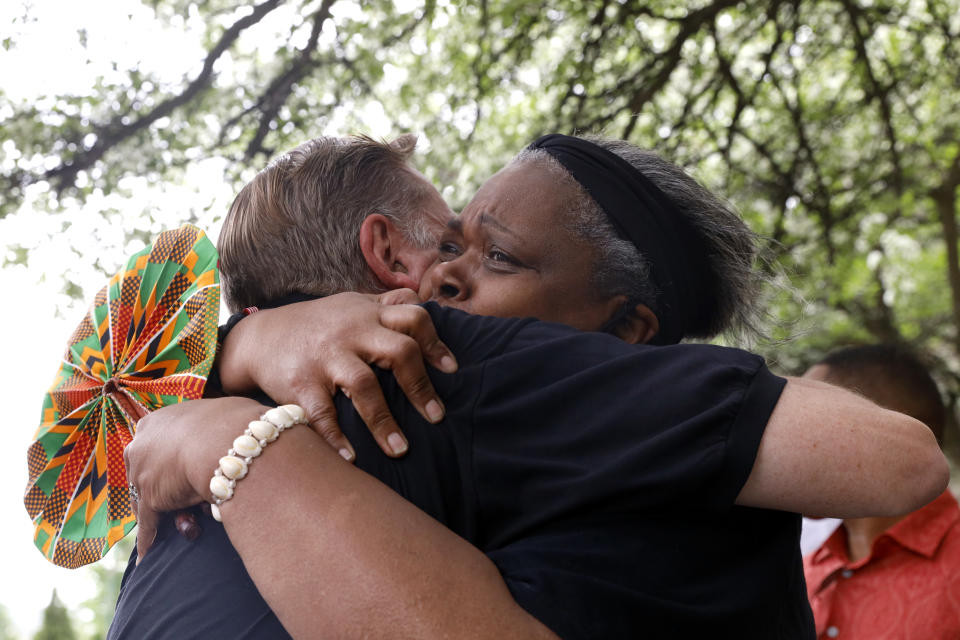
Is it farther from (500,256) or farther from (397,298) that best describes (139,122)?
(397,298)

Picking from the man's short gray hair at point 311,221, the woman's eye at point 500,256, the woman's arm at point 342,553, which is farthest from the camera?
the woman's eye at point 500,256

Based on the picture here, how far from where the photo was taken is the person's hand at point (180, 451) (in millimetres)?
1554

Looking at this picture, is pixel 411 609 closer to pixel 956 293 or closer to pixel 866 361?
pixel 866 361

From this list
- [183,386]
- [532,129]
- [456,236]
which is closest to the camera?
[183,386]

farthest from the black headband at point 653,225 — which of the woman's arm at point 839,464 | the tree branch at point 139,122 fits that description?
the tree branch at point 139,122

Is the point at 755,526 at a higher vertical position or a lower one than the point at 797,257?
higher

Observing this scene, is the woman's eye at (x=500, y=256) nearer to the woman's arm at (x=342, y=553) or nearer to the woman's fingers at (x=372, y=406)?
the woman's fingers at (x=372, y=406)

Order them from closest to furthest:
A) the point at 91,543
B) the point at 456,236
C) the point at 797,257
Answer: the point at 91,543, the point at 456,236, the point at 797,257

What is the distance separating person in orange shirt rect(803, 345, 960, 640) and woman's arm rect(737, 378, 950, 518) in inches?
89.9

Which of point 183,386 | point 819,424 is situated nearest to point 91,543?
point 183,386

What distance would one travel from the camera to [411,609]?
4.34 ft

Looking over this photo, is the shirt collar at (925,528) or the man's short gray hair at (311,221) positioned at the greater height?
the man's short gray hair at (311,221)

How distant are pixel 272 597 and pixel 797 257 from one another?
735 centimetres

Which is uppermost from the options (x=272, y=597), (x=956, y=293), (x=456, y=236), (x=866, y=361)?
(x=456, y=236)
